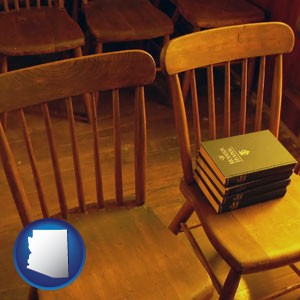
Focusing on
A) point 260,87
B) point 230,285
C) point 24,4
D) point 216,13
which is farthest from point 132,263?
point 24,4

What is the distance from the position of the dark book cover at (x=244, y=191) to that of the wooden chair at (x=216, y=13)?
100 centimetres

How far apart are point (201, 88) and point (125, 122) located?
0.59 m

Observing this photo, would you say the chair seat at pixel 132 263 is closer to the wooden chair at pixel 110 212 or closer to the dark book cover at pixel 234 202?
the wooden chair at pixel 110 212

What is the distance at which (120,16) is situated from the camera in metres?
2.25

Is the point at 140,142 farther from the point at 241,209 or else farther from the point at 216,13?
the point at 216,13

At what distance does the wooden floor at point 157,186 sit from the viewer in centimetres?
164

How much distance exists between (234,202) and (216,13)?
130cm

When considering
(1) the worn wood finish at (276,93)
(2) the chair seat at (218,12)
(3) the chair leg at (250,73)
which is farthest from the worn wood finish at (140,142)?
(3) the chair leg at (250,73)

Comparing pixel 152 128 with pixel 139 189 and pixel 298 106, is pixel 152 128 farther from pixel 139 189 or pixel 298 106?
pixel 139 189

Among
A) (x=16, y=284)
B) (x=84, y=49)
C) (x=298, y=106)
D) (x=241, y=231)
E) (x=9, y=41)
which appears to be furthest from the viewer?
(x=84, y=49)

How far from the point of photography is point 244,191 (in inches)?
49.7

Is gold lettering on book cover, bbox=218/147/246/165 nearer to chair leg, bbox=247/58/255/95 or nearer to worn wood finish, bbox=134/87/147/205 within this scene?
worn wood finish, bbox=134/87/147/205

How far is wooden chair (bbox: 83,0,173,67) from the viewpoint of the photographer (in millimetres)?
2119

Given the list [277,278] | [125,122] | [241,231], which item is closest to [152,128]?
[125,122]
